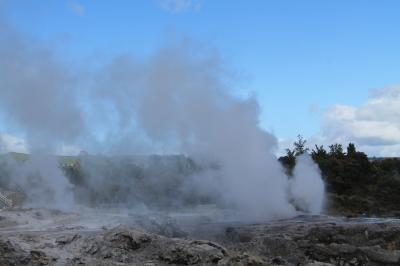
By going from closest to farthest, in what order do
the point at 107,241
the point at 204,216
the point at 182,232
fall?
1. the point at 107,241
2. the point at 182,232
3. the point at 204,216

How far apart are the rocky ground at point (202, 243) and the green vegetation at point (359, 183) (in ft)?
34.9

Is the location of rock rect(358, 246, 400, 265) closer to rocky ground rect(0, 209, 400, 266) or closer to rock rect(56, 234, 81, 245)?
rocky ground rect(0, 209, 400, 266)

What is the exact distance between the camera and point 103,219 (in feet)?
79.3

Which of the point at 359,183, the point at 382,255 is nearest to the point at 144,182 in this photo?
the point at 359,183

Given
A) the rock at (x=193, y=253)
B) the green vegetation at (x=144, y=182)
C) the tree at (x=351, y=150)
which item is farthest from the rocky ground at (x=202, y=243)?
the tree at (x=351, y=150)

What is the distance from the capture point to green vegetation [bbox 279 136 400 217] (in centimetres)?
3259

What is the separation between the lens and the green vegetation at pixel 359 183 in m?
32.6

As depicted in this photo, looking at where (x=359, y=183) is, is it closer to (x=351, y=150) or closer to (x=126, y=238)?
(x=351, y=150)

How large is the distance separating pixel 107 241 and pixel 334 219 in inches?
421

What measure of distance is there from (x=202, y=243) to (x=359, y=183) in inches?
984

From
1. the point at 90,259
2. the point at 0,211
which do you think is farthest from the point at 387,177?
the point at 90,259

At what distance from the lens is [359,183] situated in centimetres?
3838

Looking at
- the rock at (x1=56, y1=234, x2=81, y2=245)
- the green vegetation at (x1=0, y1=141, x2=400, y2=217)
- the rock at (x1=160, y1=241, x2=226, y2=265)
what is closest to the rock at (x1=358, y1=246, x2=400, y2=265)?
the rock at (x1=160, y1=241, x2=226, y2=265)

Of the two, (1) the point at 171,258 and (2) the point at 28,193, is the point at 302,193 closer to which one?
(2) the point at 28,193
